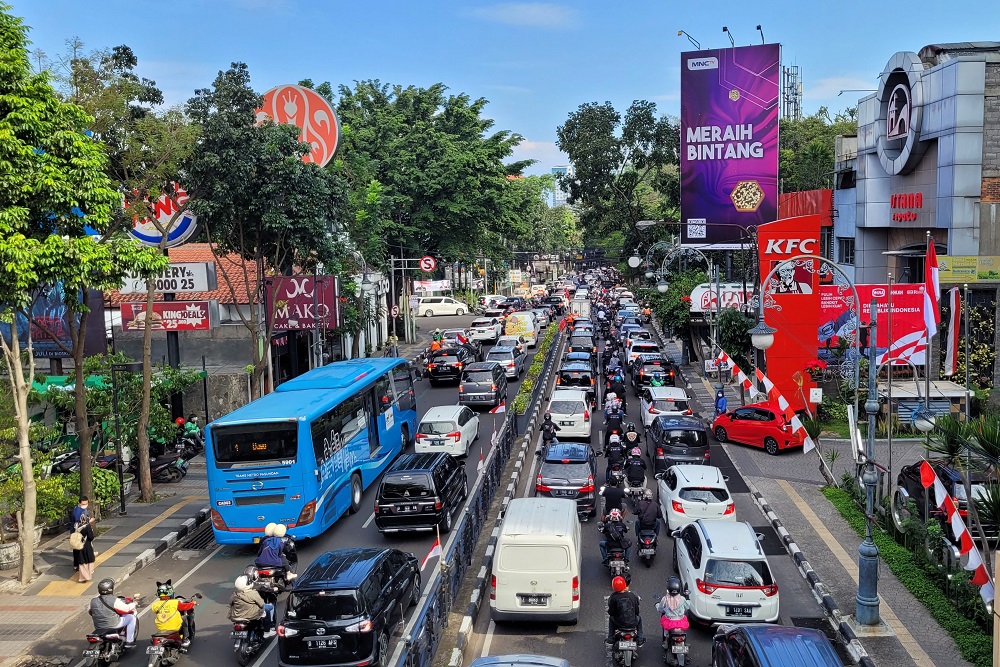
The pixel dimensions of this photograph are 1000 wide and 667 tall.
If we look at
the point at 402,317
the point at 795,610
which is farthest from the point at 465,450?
the point at 402,317

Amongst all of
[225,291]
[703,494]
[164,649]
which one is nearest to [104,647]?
[164,649]

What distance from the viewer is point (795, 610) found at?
15.5 m

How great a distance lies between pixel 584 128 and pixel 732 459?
1769 inches

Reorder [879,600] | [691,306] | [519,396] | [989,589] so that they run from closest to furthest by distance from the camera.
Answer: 1. [989,589]
2. [879,600]
3. [519,396]
4. [691,306]

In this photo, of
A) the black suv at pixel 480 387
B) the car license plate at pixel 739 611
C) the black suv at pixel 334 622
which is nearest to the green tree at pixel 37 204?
the black suv at pixel 334 622

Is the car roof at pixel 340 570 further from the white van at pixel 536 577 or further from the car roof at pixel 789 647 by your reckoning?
the car roof at pixel 789 647

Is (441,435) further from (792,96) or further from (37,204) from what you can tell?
(792,96)

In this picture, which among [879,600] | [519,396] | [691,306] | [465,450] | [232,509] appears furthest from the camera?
[691,306]

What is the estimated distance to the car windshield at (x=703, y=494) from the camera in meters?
18.5

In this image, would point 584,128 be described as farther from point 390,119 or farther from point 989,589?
point 989,589

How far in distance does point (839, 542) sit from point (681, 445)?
5580 mm

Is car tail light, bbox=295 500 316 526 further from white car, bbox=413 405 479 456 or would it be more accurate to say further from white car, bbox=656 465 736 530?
white car, bbox=656 465 736 530

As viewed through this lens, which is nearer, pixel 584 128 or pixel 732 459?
pixel 732 459

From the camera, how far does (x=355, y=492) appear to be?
2181 cm
